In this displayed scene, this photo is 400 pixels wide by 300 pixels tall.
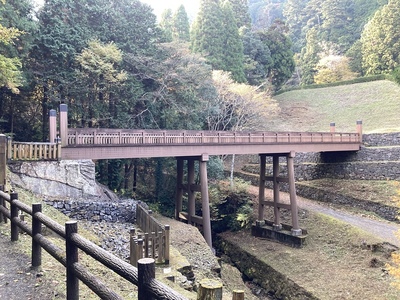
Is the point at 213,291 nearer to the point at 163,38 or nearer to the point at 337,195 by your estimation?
the point at 337,195

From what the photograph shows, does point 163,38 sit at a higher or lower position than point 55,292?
higher

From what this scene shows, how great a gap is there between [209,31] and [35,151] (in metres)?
24.1

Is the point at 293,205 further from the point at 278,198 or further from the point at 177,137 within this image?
the point at 177,137

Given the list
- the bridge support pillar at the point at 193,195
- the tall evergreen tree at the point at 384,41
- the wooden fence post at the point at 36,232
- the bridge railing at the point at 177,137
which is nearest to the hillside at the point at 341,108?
the tall evergreen tree at the point at 384,41

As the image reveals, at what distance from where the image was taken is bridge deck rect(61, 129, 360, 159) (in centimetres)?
1164

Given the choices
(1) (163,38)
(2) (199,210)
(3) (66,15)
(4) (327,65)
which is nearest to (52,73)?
(3) (66,15)

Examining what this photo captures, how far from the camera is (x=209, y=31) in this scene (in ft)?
102

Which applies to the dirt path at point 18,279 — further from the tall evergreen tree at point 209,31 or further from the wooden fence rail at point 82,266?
the tall evergreen tree at point 209,31

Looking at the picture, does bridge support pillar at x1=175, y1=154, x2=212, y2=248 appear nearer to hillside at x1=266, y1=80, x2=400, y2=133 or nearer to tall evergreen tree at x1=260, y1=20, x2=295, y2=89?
hillside at x1=266, y1=80, x2=400, y2=133

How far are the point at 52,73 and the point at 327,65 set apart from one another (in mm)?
36599

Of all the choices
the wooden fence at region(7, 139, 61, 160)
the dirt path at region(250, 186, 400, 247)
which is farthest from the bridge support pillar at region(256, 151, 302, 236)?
the wooden fence at region(7, 139, 61, 160)

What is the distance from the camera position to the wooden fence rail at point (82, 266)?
7.73 ft

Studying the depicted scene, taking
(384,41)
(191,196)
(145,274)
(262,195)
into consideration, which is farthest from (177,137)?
(384,41)

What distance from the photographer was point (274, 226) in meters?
17.5
